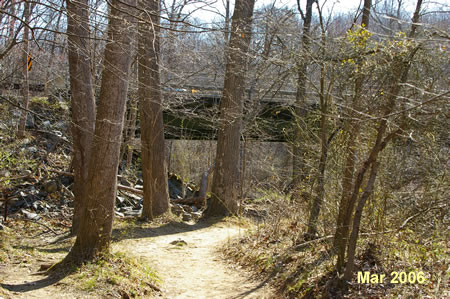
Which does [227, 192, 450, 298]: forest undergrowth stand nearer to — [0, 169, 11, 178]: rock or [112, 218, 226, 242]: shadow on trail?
[112, 218, 226, 242]: shadow on trail

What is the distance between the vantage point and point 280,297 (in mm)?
6078

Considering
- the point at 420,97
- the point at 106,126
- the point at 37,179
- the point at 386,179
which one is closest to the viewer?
the point at 420,97

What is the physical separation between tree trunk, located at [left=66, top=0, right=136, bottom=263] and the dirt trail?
4.47ft

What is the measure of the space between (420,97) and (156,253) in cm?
583

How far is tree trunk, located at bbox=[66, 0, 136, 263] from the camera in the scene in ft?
20.9

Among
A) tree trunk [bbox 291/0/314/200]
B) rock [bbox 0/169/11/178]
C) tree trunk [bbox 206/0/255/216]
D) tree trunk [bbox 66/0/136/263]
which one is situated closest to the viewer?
tree trunk [bbox 66/0/136/263]

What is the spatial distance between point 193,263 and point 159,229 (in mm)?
2896

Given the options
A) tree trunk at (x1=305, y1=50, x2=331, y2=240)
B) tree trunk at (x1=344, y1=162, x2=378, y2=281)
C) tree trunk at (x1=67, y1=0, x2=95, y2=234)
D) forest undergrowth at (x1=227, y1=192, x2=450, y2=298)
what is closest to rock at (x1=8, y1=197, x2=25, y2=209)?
tree trunk at (x1=67, y1=0, x2=95, y2=234)

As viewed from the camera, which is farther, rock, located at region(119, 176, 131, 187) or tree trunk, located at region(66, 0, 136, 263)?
rock, located at region(119, 176, 131, 187)

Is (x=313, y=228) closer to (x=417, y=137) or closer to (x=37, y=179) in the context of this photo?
(x=417, y=137)

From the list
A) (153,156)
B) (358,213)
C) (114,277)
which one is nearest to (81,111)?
(153,156)

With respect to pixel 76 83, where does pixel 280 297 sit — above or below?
below

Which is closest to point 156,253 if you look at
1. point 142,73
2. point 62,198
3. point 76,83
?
point 76,83

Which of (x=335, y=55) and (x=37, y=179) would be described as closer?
(x=335, y=55)
